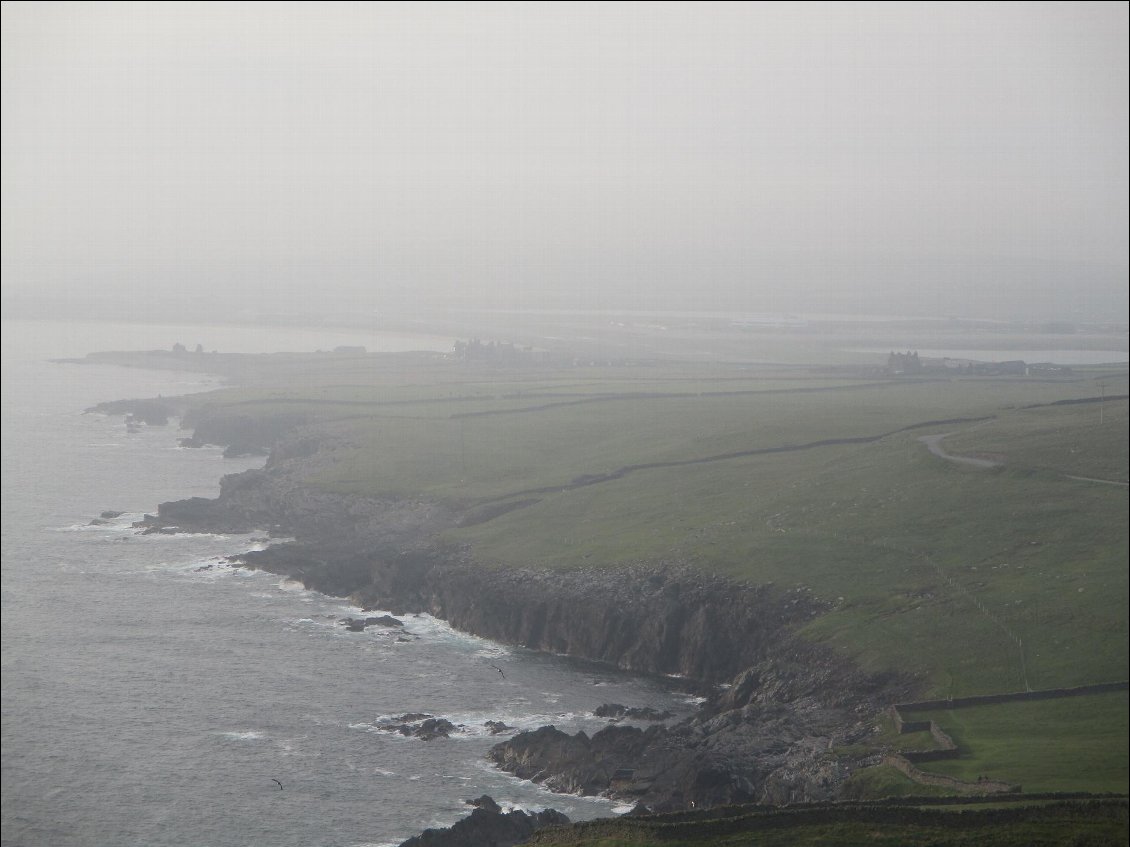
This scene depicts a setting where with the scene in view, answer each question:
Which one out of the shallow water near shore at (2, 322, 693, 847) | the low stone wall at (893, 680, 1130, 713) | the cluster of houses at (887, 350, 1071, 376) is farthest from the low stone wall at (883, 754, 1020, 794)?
the cluster of houses at (887, 350, 1071, 376)

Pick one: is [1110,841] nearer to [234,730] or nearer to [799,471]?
[234,730]

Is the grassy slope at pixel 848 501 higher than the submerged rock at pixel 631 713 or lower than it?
higher

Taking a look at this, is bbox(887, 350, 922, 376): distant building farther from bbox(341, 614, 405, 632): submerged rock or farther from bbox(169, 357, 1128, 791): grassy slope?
bbox(341, 614, 405, 632): submerged rock

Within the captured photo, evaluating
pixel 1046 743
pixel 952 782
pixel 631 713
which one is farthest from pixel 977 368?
pixel 952 782

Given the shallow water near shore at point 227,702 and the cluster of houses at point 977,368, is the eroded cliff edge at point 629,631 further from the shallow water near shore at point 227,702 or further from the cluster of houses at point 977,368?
the cluster of houses at point 977,368


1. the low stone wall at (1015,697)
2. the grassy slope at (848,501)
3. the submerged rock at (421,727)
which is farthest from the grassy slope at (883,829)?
the submerged rock at (421,727)

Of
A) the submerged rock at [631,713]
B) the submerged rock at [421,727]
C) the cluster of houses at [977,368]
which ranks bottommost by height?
the submerged rock at [421,727]
